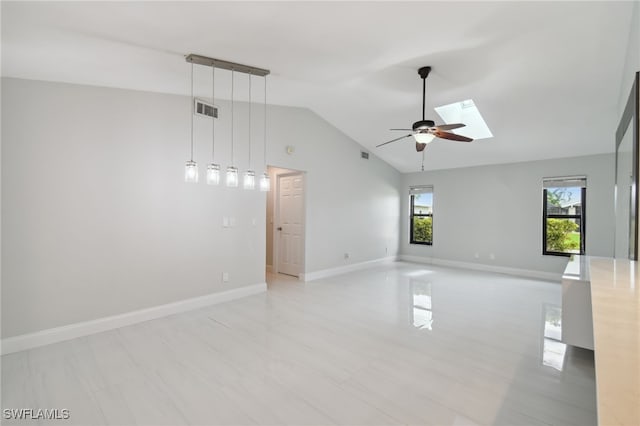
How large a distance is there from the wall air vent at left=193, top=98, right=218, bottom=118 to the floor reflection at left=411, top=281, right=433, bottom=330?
397 cm

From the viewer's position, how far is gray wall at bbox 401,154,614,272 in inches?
229

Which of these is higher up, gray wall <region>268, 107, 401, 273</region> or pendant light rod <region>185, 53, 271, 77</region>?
pendant light rod <region>185, 53, 271, 77</region>

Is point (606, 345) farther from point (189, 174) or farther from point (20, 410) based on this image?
point (20, 410)

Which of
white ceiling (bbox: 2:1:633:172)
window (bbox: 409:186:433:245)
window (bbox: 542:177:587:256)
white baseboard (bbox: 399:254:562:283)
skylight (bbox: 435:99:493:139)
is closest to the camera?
white ceiling (bbox: 2:1:633:172)

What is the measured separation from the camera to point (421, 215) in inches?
333

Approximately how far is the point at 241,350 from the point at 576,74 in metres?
4.99

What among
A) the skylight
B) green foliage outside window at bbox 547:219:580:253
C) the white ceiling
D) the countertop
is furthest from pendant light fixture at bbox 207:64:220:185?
green foliage outside window at bbox 547:219:580:253

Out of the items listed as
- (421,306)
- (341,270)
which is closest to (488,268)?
(341,270)

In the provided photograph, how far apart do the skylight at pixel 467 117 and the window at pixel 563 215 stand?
6.59 feet

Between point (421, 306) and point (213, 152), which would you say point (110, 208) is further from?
point (421, 306)

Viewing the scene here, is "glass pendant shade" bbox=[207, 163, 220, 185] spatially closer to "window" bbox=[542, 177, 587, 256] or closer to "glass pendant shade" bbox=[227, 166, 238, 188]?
"glass pendant shade" bbox=[227, 166, 238, 188]

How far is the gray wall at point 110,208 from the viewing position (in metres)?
3.00

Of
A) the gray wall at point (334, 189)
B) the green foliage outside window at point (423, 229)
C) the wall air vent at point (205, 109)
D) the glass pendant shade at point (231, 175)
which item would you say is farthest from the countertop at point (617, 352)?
the green foliage outside window at point (423, 229)

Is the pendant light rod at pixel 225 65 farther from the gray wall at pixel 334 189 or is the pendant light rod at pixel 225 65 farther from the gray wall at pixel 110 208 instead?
the gray wall at pixel 334 189
